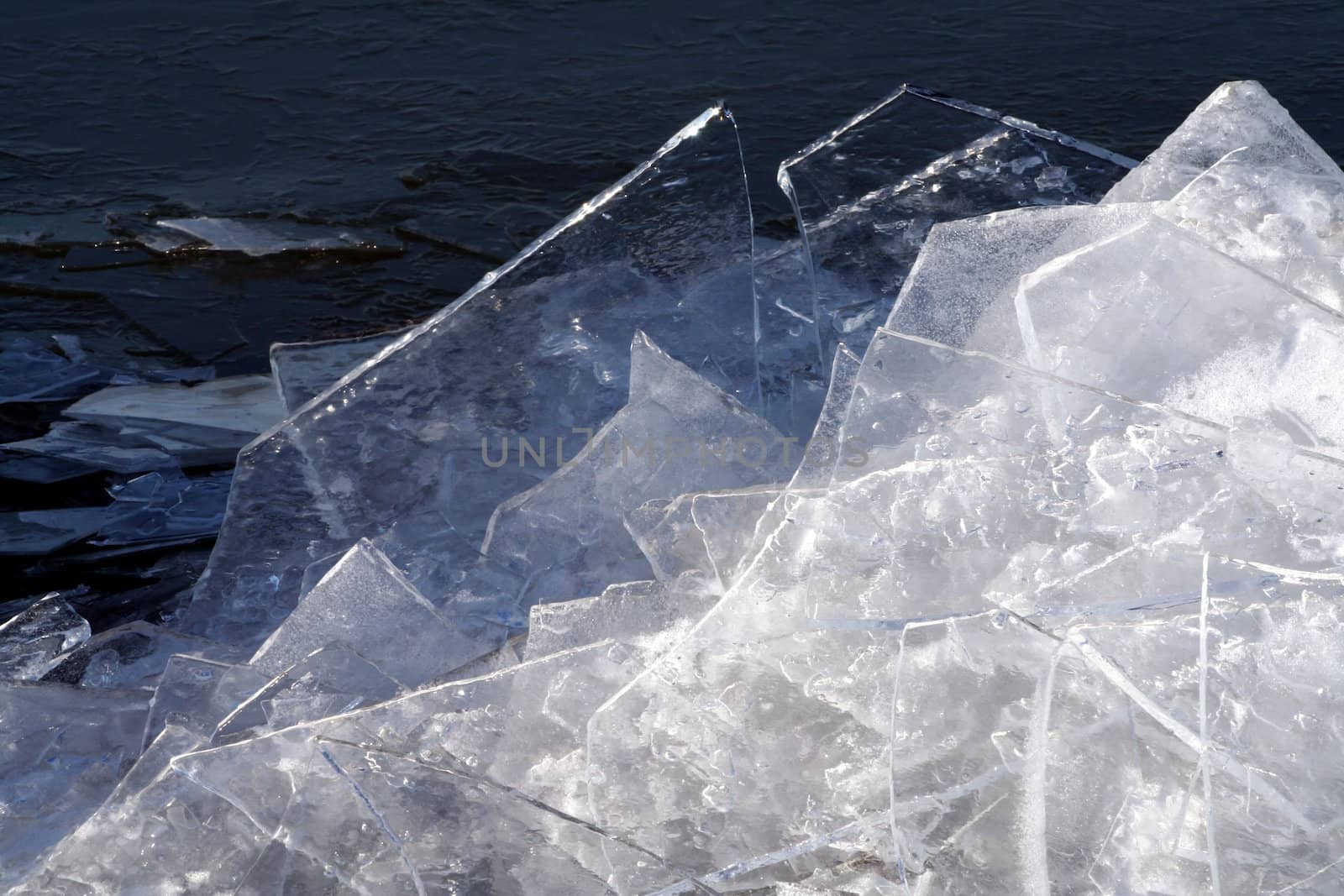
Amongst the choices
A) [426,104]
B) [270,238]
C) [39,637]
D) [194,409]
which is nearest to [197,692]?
[39,637]

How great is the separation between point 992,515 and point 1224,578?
286 millimetres

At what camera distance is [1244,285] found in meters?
1.78

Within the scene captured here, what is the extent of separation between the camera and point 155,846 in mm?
1491

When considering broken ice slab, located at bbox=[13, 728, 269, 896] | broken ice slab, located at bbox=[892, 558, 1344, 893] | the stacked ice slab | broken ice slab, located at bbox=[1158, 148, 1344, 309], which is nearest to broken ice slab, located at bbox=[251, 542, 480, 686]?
the stacked ice slab

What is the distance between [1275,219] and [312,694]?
164 cm

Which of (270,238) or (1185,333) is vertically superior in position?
(1185,333)

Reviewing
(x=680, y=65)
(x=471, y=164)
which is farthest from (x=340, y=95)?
(x=680, y=65)

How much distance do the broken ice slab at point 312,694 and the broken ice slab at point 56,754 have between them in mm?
→ 195

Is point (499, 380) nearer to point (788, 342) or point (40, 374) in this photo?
point (788, 342)

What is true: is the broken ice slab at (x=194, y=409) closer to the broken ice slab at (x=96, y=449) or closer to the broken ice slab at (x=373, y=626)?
the broken ice slab at (x=96, y=449)

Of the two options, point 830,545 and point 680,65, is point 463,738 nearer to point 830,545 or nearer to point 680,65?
point 830,545

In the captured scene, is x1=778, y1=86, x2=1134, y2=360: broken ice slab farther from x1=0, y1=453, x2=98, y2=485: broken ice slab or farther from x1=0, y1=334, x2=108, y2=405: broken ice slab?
x1=0, y1=334, x2=108, y2=405: broken ice slab

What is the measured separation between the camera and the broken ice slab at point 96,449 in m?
2.81

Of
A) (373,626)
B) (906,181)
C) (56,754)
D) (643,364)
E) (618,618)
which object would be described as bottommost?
(56,754)
